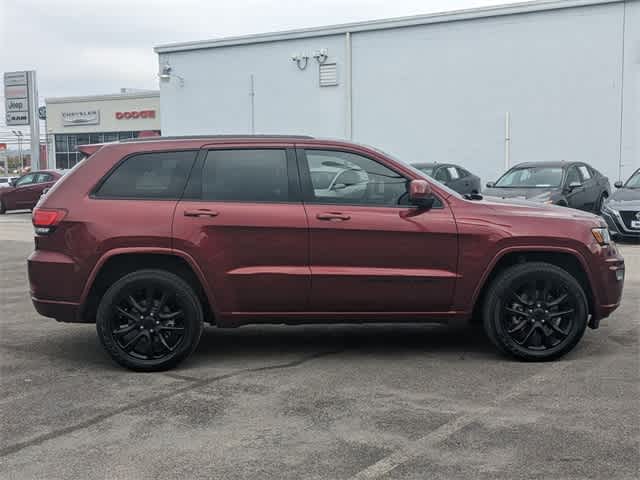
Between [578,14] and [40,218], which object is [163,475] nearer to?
[40,218]

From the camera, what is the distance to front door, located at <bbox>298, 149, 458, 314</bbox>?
5695 mm

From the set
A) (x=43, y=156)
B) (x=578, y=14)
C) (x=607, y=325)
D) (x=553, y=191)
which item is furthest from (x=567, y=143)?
(x=43, y=156)

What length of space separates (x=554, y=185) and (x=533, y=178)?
0.50 metres

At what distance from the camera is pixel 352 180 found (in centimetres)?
585

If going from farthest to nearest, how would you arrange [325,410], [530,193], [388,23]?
[388,23] → [530,193] → [325,410]

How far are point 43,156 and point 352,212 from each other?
8568cm

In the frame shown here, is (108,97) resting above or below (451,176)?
above

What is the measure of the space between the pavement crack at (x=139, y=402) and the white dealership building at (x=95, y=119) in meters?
47.3

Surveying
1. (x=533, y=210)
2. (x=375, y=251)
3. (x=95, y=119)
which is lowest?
(x=375, y=251)

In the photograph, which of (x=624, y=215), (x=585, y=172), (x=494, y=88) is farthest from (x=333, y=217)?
(x=494, y=88)

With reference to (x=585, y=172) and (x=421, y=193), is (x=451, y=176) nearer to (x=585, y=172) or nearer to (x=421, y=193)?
(x=585, y=172)

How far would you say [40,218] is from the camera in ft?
18.8

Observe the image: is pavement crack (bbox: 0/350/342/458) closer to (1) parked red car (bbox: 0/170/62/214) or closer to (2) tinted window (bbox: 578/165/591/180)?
(2) tinted window (bbox: 578/165/591/180)

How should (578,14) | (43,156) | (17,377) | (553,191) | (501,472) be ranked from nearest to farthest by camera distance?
(501,472), (17,377), (553,191), (578,14), (43,156)
